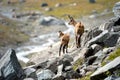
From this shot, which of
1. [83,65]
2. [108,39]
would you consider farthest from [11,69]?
[108,39]

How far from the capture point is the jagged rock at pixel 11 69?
27.7m

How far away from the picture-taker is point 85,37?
39469 mm

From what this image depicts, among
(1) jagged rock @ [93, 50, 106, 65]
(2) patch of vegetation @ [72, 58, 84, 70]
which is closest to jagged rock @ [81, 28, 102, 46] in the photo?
(2) patch of vegetation @ [72, 58, 84, 70]

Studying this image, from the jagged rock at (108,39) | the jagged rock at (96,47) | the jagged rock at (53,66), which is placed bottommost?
the jagged rock at (53,66)

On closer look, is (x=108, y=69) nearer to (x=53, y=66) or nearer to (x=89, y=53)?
(x=89, y=53)

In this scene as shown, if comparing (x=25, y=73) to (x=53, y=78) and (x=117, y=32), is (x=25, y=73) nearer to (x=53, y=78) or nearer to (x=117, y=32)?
(x=53, y=78)

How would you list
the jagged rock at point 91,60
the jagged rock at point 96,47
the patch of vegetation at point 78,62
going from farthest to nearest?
the jagged rock at point 96,47 → the patch of vegetation at point 78,62 → the jagged rock at point 91,60

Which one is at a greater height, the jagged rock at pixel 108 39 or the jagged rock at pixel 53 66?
the jagged rock at pixel 108 39

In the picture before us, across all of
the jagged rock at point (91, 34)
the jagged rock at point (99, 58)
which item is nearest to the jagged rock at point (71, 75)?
the jagged rock at point (99, 58)

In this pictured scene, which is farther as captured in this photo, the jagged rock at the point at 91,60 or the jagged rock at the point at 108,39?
the jagged rock at the point at 108,39

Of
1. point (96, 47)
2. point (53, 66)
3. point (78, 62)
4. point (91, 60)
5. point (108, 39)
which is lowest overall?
point (53, 66)

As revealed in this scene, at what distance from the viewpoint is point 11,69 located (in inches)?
1104

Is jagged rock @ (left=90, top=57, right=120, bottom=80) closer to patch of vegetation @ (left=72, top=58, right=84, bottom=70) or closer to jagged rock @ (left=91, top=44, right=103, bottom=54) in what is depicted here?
patch of vegetation @ (left=72, top=58, right=84, bottom=70)

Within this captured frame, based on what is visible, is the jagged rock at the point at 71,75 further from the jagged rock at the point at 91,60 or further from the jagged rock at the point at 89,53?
the jagged rock at the point at 89,53
